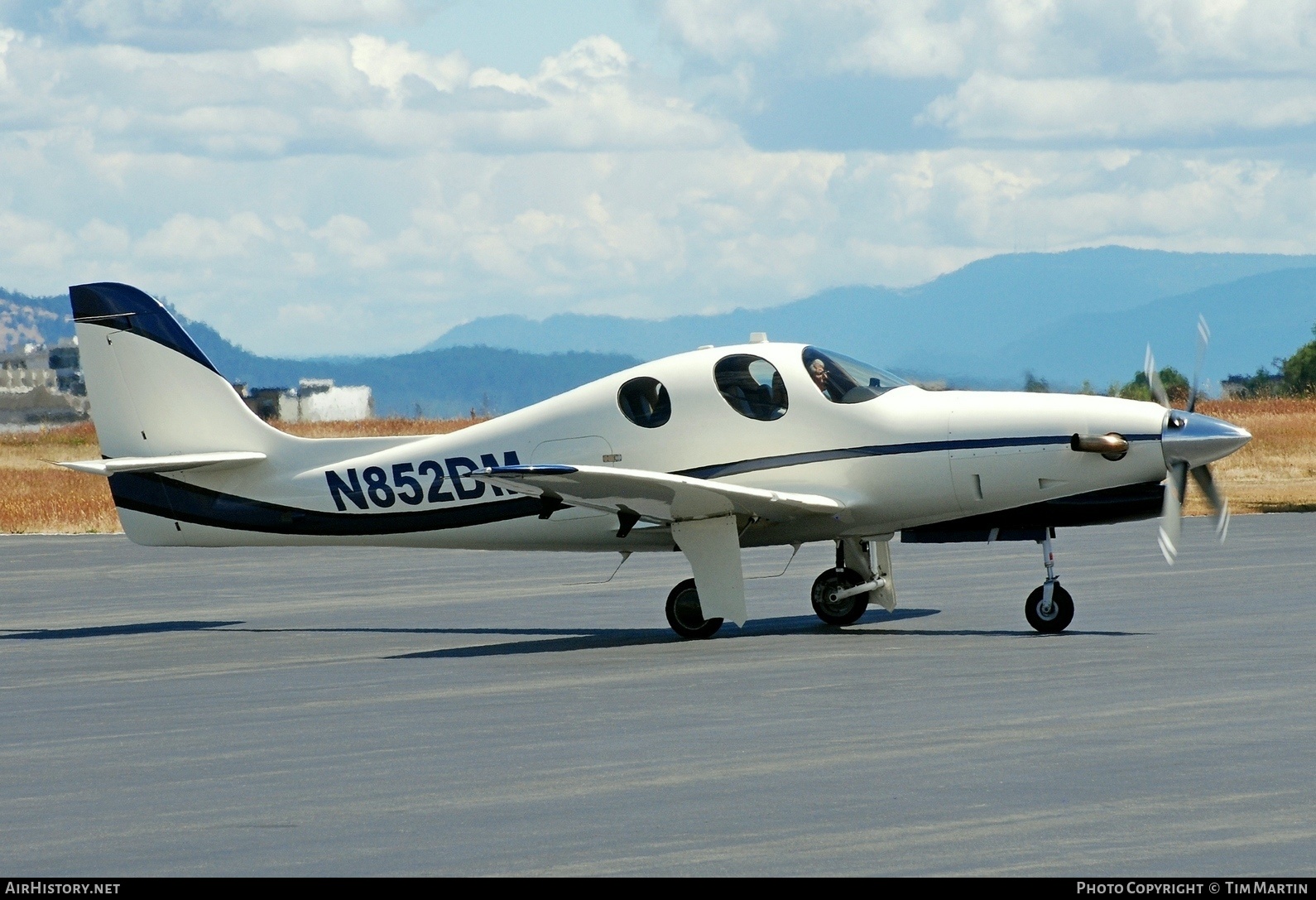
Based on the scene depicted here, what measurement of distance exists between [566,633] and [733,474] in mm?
2134

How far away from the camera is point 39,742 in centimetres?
1133

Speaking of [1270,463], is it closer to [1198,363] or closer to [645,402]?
[1198,363]

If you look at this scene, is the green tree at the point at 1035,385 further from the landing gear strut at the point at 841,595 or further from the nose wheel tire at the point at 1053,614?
the nose wheel tire at the point at 1053,614

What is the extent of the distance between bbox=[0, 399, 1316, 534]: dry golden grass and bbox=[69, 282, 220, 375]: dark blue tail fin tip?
17.4 meters

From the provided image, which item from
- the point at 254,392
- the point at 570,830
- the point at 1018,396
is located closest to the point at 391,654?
the point at 1018,396

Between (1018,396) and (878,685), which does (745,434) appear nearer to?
(1018,396)

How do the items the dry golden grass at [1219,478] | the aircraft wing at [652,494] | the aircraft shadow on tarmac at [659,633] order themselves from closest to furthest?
the aircraft wing at [652,494] < the aircraft shadow on tarmac at [659,633] < the dry golden grass at [1219,478]

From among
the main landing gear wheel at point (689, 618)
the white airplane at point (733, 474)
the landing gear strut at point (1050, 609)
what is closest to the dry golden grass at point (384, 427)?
the white airplane at point (733, 474)

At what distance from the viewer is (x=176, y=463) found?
61.1 feet

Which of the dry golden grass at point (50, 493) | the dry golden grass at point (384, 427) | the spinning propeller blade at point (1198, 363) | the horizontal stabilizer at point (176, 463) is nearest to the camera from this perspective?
the spinning propeller blade at point (1198, 363)

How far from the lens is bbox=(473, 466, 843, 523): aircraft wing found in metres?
15.4

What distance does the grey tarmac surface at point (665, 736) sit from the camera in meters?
7.85

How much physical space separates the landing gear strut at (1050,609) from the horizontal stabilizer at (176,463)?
7716 millimetres

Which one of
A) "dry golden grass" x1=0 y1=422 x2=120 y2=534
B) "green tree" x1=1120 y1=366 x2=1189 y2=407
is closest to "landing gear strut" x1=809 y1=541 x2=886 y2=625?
"dry golden grass" x1=0 y1=422 x2=120 y2=534
